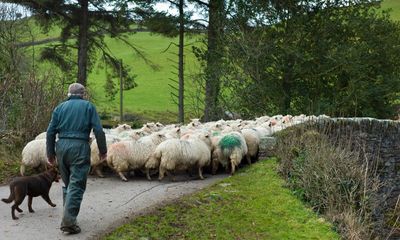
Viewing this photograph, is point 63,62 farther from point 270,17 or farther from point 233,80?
point 270,17

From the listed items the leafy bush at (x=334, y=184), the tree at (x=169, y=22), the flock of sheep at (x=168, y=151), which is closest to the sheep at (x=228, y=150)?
the flock of sheep at (x=168, y=151)

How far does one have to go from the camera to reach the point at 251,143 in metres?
14.0

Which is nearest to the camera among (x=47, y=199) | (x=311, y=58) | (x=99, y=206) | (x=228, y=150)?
(x=47, y=199)

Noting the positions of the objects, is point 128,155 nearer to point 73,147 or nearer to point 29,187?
point 29,187

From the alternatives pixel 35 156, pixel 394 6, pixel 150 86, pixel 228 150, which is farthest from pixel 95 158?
pixel 394 6

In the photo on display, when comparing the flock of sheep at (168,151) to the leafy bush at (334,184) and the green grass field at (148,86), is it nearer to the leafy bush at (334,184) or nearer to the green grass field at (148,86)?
the leafy bush at (334,184)

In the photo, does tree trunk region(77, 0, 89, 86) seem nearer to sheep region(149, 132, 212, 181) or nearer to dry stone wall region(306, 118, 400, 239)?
sheep region(149, 132, 212, 181)

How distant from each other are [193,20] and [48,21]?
7245 millimetres

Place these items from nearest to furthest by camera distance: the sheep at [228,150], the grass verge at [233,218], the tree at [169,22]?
the grass verge at [233,218], the sheep at [228,150], the tree at [169,22]

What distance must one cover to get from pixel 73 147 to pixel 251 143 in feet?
23.4

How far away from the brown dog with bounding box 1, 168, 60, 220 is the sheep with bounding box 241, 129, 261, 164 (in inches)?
251

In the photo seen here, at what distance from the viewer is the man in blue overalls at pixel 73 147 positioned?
7660 millimetres

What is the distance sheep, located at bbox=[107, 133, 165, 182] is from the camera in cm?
1193

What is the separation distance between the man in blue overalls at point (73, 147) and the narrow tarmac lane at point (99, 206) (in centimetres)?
44
